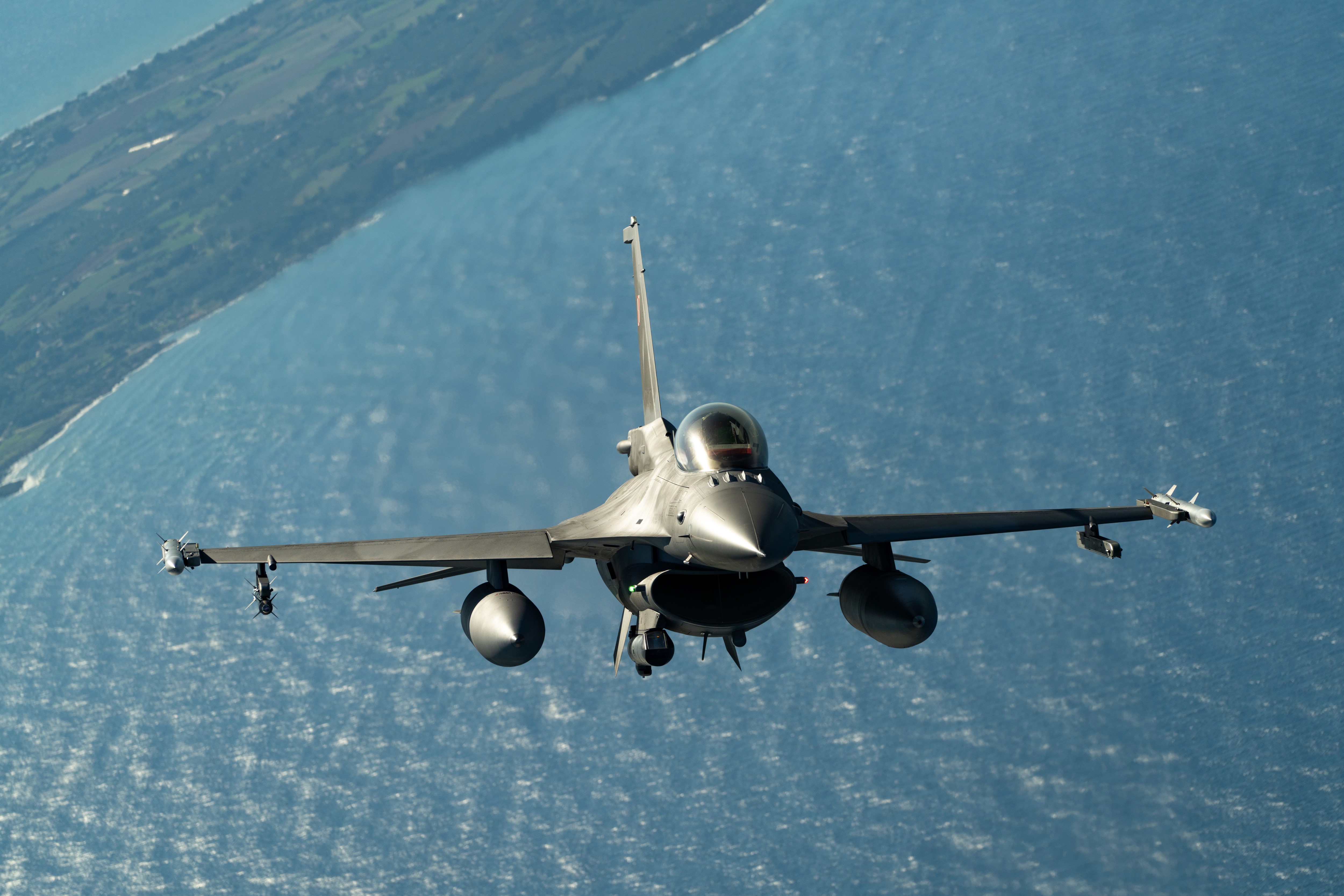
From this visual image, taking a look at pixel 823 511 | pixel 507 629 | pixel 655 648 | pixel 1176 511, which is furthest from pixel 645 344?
pixel 823 511

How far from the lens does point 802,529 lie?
32062 mm

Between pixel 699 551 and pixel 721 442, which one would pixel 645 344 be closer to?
pixel 721 442

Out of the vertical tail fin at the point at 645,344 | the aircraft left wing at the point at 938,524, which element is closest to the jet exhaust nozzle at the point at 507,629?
the aircraft left wing at the point at 938,524

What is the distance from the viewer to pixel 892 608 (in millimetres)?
33094

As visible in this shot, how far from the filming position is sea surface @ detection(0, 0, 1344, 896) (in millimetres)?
98750

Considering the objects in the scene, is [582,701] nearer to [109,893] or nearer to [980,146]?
[109,893]

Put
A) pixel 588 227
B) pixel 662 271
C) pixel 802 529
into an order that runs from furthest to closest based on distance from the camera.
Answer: pixel 588 227 → pixel 662 271 → pixel 802 529

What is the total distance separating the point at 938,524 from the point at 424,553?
1626 centimetres

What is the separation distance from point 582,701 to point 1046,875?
155 ft

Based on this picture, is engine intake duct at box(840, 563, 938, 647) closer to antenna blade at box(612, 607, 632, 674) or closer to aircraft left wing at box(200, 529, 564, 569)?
antenna blade at box(612, 607, 632, 674)

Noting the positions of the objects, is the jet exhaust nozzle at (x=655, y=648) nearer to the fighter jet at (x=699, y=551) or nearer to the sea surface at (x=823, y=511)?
the fighter jet at (x=699, y=551)

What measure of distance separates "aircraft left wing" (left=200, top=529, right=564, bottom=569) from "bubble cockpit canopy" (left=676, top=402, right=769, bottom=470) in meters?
5.16

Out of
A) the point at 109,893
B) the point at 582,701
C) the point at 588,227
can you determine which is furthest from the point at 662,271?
the point at 109,893

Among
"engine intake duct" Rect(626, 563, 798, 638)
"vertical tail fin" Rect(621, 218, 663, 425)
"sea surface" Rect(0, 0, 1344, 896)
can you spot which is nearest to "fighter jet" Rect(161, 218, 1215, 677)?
"engine intake duct" Rect(626, 563, 798, 638)
